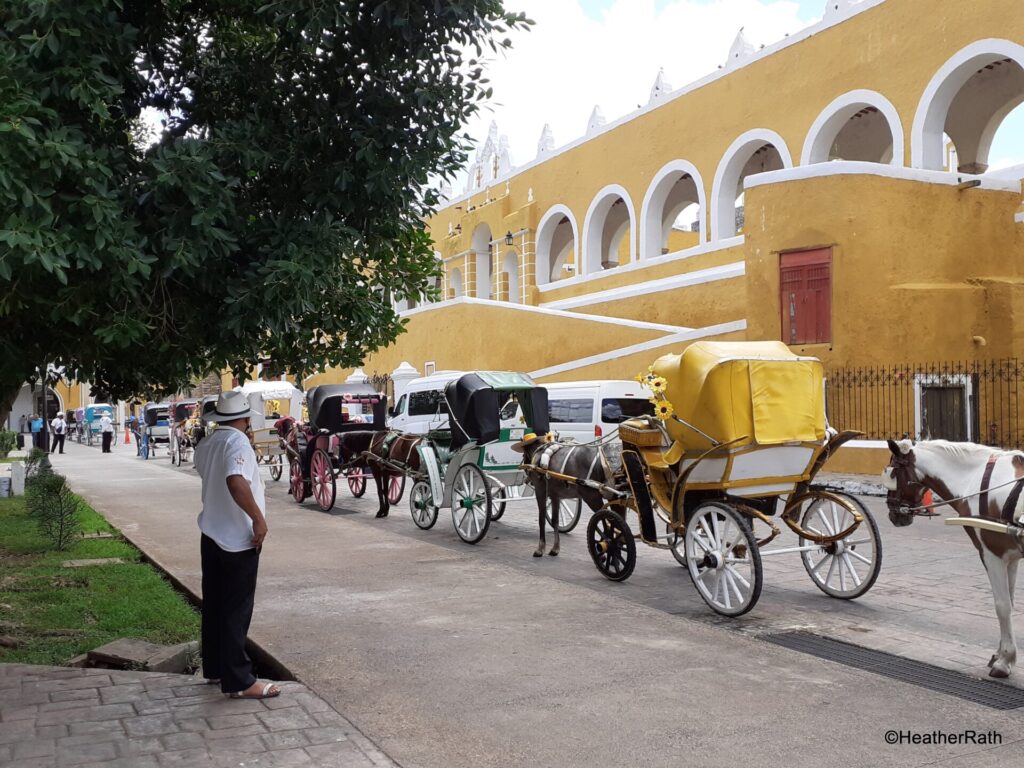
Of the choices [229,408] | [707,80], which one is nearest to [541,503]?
[229,408]

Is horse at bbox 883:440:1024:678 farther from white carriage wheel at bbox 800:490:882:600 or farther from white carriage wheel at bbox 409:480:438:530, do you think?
white carriage wheel at bbox 409:480:438:530

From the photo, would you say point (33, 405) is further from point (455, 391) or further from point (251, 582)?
point (251, 582)

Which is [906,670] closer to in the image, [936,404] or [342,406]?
[342,406]

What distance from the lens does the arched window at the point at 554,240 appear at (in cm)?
3251

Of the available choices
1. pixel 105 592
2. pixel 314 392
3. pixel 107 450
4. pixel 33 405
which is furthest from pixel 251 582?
pixel 33 405

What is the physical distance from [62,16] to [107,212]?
92 centimetres

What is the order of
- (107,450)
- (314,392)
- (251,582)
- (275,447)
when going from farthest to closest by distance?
(107,450) → (275,447) → (314,392) → (251,582)

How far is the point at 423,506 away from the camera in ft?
39.0

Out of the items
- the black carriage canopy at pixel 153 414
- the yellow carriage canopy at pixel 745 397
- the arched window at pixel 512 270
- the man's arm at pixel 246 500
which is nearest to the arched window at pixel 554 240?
the arched window at pixel 512 270

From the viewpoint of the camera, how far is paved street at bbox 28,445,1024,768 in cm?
455

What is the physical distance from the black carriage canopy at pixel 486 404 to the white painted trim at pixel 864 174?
8.52 meters

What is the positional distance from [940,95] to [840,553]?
1629 cm

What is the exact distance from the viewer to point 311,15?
16.1ft

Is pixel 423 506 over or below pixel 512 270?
below
